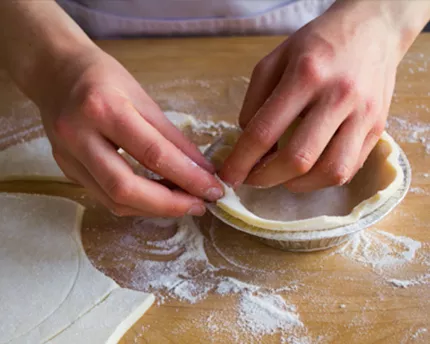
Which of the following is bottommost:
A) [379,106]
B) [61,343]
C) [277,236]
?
[61,343]

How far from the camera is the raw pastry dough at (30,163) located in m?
1.12

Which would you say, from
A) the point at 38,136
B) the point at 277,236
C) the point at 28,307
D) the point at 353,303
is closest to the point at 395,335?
the point at 353,303

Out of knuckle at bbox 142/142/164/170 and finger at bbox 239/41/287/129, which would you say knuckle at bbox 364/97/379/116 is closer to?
finger at bbox 239/41/287/129

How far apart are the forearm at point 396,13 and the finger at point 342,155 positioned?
9.1 inches

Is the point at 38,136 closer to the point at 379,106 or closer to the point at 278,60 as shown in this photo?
the point at 278,60

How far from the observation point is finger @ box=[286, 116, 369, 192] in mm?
838

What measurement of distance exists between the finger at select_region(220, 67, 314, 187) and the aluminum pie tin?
11cm

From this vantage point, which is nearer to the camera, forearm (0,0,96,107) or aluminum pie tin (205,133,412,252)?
aluminum pie tin (205,133,412,252)

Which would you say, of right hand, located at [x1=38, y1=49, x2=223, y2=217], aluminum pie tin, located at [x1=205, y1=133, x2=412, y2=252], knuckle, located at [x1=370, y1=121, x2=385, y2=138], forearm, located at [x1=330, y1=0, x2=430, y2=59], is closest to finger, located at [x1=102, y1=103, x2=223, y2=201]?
right hand, located at [x1=38, y1=49, x2=223, y2=217]

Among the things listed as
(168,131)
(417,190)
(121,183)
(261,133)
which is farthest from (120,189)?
(417,190)

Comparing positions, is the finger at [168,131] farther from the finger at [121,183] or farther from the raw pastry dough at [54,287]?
the raw pastry dough at [54,287]

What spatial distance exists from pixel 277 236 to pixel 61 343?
0.38 metres

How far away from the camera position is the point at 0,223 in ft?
3.34

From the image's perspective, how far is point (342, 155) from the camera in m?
0.84
